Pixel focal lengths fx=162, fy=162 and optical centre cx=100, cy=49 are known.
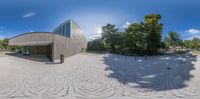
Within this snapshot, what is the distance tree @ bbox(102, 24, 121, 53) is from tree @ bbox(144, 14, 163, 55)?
7.06 m

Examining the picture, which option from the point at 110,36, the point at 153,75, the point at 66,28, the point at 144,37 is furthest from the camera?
the point at 110,36

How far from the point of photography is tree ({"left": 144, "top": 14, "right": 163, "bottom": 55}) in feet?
91.8

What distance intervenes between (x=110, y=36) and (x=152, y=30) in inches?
364

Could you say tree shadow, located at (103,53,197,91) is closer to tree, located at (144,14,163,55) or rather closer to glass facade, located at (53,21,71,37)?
tree, located at (144,14,163,55)

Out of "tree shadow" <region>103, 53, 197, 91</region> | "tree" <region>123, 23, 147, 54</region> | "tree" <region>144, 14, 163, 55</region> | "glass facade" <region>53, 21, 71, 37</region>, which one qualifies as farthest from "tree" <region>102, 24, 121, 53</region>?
"tree shadow" <region>103, 53, 197, 91</region>

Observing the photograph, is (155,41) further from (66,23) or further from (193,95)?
(193,95)

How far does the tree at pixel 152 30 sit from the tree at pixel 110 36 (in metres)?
7.06

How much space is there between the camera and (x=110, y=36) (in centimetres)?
3441

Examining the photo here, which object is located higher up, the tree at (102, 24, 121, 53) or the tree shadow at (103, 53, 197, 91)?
the tree at (102, 24, 121, 53)

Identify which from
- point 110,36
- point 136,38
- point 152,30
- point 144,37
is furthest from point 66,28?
point 152,30

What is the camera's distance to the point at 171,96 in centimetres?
539

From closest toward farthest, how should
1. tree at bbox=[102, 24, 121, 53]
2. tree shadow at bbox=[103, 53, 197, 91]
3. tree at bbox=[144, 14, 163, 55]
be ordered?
tree shadow at bbox=[103, 53, 197, 91] → tree at bbox=[144, 14, 163, 55] → tree at bbox=[102, 24, 121, 53]

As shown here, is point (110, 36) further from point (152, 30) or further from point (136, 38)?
point (152, 30)

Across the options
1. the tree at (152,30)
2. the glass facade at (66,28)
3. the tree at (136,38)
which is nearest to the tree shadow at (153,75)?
the tree at (136,38)
